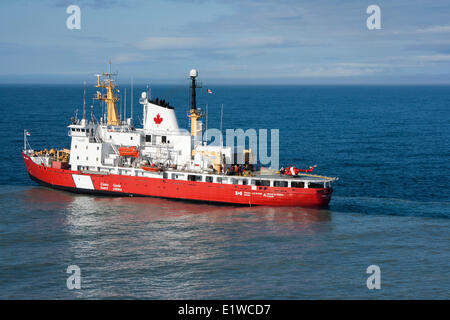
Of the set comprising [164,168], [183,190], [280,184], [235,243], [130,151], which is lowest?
[235,243]

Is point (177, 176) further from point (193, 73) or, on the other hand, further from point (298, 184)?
point (298, 184)

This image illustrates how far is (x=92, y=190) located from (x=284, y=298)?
2854 cm

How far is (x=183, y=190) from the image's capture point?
49.2 meters

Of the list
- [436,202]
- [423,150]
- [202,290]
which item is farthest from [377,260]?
[423,150]

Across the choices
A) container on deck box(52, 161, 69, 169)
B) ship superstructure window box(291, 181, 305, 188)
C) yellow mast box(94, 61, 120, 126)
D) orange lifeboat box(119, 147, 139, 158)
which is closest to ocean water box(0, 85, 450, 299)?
ship superstructure window box(291, 181, 305, 188)

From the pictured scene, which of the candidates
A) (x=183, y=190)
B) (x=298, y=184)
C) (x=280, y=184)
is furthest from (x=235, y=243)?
(x=183, y=190)

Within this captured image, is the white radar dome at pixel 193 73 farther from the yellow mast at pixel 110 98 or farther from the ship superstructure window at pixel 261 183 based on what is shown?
the ship superstructure window at pixel 261 183

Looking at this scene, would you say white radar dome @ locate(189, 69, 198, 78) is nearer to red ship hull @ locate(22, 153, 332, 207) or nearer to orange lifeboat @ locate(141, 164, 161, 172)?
orange lifeboat @ locate(141, 164, 161, 172)

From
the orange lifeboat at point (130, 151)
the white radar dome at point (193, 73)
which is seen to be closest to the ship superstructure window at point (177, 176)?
the orange lifeboat at point (130, 151)

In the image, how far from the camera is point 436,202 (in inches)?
1868

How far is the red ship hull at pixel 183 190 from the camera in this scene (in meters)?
46.3

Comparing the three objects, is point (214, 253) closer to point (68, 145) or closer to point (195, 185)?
point (195, 185)

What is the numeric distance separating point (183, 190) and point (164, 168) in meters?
2.79

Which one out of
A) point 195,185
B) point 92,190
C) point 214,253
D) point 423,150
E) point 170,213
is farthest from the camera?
point 423,150
